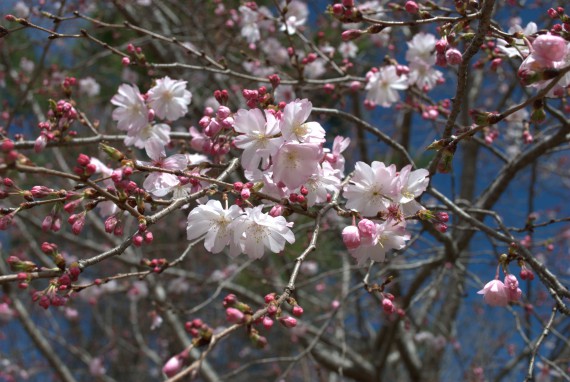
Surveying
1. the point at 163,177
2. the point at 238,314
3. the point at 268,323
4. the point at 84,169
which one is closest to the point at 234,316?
the point at 238,314

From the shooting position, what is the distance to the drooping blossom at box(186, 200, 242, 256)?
1.39m

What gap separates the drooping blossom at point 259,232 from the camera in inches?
51.0

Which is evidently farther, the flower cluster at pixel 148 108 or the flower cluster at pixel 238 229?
the flower cluster at pixel 148 108

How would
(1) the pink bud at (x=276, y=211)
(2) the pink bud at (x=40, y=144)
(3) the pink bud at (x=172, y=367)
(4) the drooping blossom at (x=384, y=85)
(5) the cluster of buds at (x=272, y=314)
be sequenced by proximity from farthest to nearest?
1. (4) the drooping blossom at (x=384, y=85)
2. (2) the pink bud at (x=40, y=144)
3. (1) the pink bud at (x=276, y=211)
4. (5) the cluster of buds at (x=272, y=314)
5. (3) the pink bud at (x=172, y=367)

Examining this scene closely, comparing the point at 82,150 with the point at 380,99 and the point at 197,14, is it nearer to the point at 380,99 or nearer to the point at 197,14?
the point at 197,14

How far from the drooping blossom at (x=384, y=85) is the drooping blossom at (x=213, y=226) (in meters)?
1.36

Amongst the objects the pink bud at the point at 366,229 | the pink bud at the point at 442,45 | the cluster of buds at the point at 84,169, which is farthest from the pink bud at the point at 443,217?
the cluster of buds at the point at 84,169

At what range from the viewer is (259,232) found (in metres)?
1.38

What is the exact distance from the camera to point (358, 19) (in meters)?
1.34

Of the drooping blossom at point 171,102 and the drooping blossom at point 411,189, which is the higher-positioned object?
the drooping blossom at point 411,189

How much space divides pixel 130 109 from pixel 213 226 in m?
0.81

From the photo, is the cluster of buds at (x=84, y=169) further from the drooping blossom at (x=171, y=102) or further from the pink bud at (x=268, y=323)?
the drooping blossom at (x=171, y=102)

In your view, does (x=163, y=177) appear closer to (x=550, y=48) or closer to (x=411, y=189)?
(x=411, y=189)

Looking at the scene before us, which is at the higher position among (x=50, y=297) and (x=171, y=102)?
(x=171, y=102)
